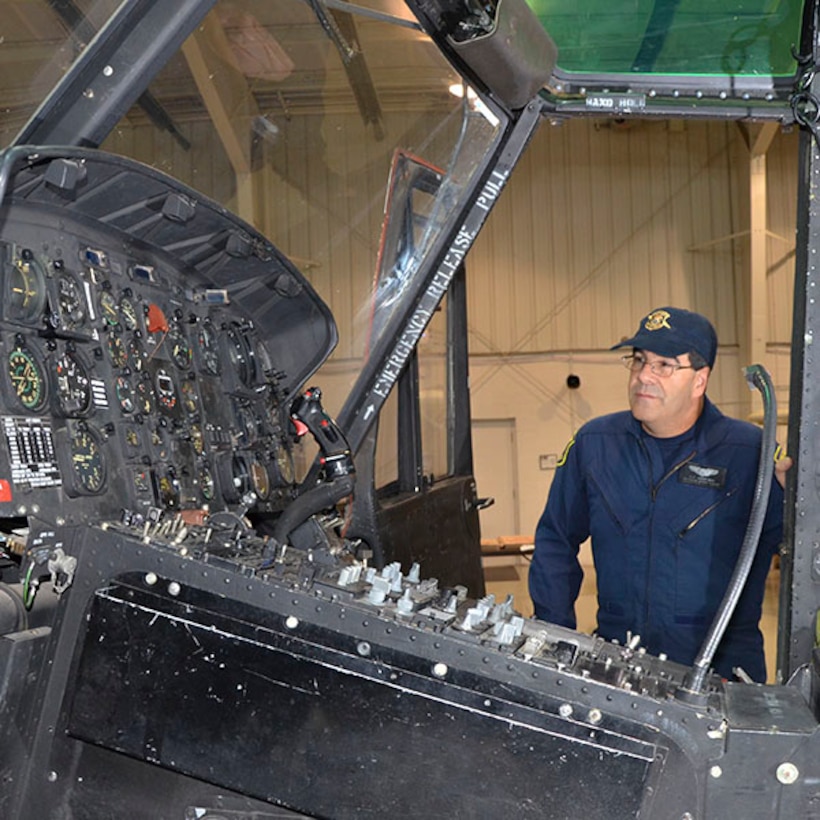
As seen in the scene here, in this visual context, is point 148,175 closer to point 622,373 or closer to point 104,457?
point 104,457

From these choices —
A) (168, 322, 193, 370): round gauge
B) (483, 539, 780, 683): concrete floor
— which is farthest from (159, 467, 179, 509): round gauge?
(483, 539, 780, 683): concrete floor

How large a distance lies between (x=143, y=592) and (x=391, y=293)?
167 cm

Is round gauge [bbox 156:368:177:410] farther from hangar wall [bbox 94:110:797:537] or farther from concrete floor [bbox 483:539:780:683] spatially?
hangar wall [bbox 94:110:797:537]

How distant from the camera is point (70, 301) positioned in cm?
232

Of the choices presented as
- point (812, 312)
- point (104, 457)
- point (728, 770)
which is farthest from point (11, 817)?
point (812, 312)

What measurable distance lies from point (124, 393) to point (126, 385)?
0.11 ft

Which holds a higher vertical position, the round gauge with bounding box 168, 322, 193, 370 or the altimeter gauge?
the round gauge with bounding box 168, 322, 193, 370

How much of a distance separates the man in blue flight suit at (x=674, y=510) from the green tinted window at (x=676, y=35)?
0.64 m

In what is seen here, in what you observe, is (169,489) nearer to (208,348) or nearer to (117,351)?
(117,351)

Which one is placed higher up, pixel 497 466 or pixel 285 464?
pixel 497 466

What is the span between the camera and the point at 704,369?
2531mm

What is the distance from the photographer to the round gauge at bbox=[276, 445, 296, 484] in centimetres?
327

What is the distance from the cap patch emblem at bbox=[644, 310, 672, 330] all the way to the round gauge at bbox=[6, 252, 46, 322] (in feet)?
4.66

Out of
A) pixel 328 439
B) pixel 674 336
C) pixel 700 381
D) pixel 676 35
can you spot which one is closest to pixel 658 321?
pixel 674 336
